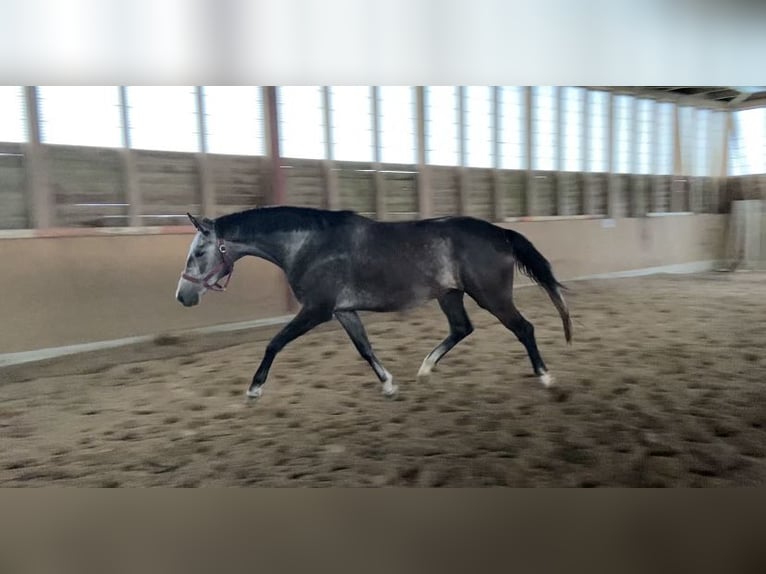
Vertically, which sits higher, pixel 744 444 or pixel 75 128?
pixel 75 128

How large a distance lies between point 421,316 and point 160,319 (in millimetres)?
656

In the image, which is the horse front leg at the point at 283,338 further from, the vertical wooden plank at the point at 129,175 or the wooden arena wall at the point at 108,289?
the vertical wooden plank at the point at 129,175

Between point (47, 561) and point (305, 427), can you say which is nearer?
point (305, 427)

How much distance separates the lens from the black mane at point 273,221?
1.34m

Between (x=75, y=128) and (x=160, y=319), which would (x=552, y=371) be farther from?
(x=75, y=128)

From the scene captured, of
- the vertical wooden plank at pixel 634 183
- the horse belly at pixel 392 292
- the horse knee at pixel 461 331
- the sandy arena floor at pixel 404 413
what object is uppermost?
the vertical wooden plank at pixel 634 183

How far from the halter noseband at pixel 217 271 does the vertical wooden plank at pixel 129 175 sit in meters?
0.19

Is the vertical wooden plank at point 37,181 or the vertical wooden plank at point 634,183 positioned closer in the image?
the vertical wooden plank at point 37,181

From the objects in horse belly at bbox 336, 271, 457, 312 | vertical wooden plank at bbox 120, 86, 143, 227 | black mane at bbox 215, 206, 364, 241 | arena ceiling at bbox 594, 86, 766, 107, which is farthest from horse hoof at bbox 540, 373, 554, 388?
vertical wooden plank at bbox 120, 86, 143, 227

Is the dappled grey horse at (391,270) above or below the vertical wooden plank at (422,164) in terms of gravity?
below

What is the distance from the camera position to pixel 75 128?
4.28 feet

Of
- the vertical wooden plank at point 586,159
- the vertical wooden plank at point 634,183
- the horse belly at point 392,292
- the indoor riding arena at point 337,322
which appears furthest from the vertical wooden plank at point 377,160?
the vertical wooden plank at point 634,183

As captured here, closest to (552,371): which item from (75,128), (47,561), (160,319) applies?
(160,319)

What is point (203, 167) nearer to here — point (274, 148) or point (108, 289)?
point (274, 148)
